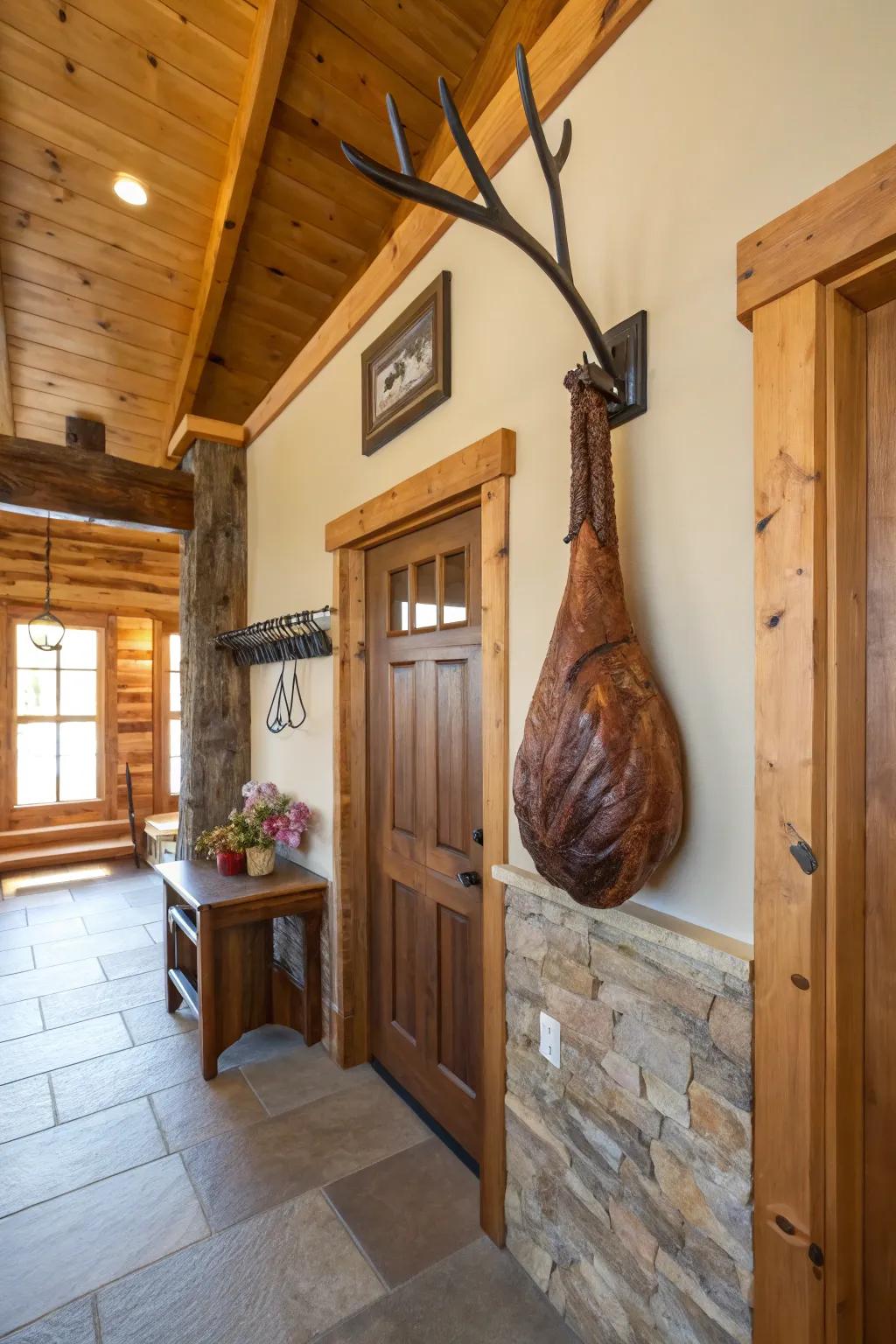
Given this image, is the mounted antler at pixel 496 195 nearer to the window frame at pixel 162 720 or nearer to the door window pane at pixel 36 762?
the window frame at pixel 162 720

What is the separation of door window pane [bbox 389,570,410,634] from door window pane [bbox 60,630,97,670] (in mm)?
4498

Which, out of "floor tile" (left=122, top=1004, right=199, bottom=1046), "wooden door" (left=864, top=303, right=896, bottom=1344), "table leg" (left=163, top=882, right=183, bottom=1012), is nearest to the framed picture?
"wooden door" (left=864, top=303, right=896, bottom=1344)

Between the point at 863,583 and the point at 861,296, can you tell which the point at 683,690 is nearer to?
the point at 863,583

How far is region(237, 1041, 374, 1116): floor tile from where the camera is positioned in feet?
7.43

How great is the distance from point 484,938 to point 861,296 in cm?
156

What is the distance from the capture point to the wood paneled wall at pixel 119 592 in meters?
5.11

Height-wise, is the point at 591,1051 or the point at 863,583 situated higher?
the point at 863,583

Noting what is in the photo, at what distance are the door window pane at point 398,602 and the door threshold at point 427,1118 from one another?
1675 mm

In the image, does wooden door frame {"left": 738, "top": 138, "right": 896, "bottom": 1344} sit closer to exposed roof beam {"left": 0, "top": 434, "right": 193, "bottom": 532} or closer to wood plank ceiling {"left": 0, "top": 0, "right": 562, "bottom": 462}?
wood plank ceiling {"left": 0, "top": 0, "right": 562, "bottom": 462}

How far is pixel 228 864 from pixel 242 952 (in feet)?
1.20

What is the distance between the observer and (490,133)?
1.66 m

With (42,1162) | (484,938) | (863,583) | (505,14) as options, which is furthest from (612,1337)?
(505,14)

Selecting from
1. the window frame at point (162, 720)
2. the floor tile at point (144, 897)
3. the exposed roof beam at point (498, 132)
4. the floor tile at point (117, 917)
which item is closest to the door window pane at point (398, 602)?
the exposed roof beam at point (498, 132)

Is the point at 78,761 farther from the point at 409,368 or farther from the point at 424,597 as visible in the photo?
the point at 409,368
